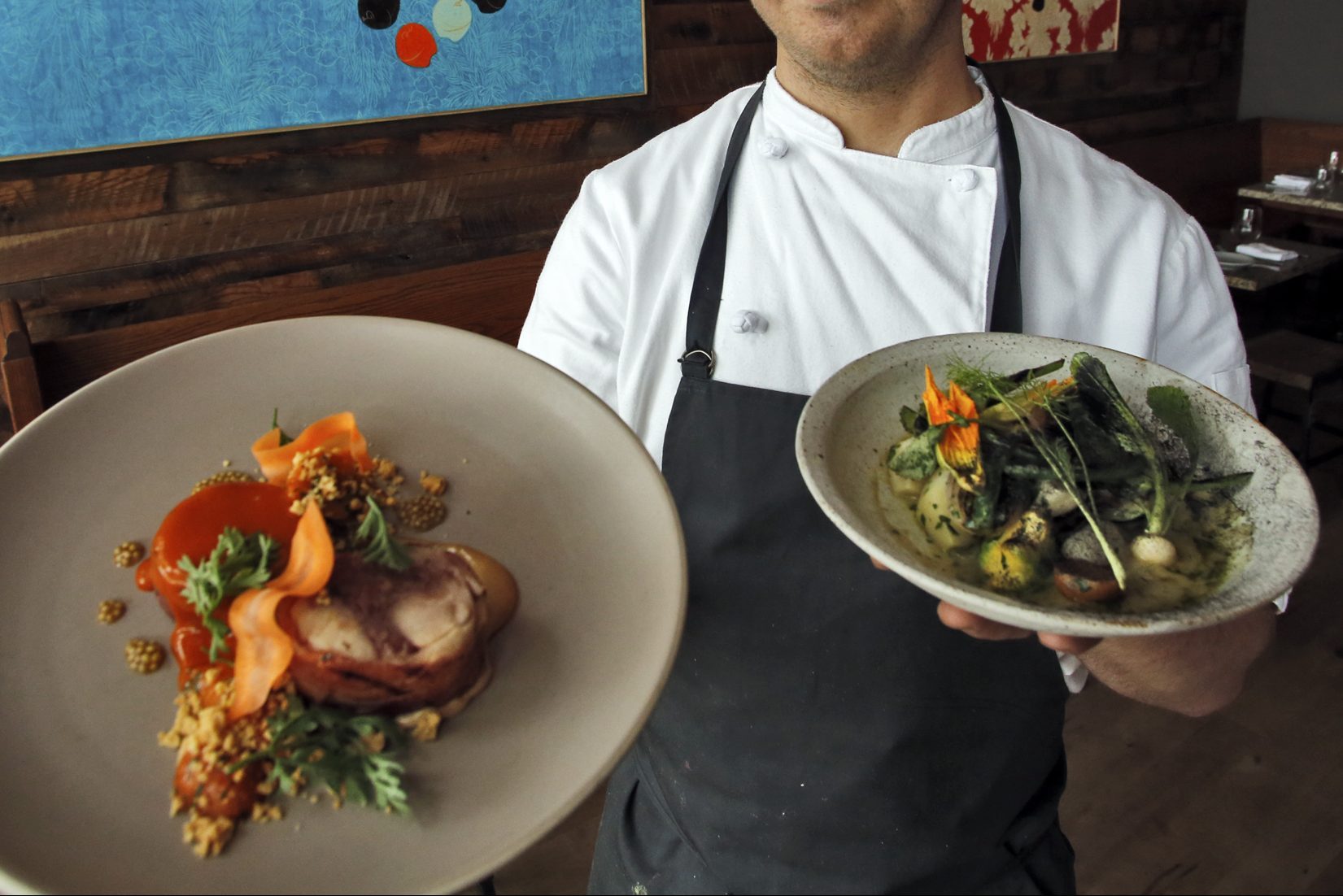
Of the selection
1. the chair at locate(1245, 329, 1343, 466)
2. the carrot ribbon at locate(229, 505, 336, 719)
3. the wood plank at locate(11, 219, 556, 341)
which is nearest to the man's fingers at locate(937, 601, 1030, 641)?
the carrot ribbon at locate(229, 505, 336, 719)

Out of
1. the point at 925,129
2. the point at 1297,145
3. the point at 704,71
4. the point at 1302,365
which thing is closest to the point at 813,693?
the point at 925,129

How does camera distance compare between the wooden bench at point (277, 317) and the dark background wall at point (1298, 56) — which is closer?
the wooden bench at point (277, 317)

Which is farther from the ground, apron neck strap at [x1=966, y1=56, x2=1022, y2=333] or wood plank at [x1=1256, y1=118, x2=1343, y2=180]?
apron neck strap at [x1=966, y1=56, x2=1022, y2=333]

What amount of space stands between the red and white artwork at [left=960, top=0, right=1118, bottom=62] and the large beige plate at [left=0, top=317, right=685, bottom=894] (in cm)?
393

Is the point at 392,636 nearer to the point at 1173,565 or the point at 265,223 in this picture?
the point at 1173,565

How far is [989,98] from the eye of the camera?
146cm

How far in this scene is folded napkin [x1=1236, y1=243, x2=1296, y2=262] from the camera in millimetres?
4352

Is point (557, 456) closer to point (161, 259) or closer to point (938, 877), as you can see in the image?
point (938, 877)

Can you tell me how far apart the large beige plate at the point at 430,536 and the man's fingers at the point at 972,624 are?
10.5 inches

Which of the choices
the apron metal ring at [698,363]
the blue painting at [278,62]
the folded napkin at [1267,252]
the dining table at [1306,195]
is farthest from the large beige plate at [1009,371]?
the dining table at [1306,195]

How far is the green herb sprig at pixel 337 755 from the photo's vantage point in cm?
77

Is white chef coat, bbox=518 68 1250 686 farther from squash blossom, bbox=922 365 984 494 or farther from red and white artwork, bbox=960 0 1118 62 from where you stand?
red and white artwork, bbox=960 0 1118 62

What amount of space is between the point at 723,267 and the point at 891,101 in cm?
33

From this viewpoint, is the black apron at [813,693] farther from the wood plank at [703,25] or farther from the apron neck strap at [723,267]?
the wood plank at [703,25]
